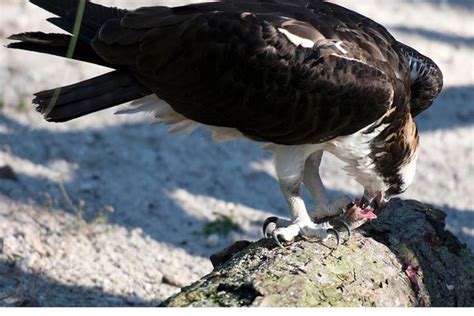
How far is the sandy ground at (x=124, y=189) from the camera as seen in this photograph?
5.34 m

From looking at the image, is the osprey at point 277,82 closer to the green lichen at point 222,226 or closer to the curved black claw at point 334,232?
the curved black claw at point 334,232

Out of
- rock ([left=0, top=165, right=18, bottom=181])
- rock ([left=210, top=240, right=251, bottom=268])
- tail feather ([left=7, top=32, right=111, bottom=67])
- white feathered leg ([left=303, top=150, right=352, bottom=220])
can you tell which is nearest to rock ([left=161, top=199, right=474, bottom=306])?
rock ([left=210, top=240, right=251, bottom=268])

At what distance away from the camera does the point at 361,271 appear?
3783mm

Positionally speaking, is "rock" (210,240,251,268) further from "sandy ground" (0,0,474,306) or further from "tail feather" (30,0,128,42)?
"tail feather" (30,0,128,42)

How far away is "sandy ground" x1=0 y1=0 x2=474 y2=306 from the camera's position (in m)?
5.34

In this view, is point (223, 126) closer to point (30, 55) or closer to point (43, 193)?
point (43, 193)

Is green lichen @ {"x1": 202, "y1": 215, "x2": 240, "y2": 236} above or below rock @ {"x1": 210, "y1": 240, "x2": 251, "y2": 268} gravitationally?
below

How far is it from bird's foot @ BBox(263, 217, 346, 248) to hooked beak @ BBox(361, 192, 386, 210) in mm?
416

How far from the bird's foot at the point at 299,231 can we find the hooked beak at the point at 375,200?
42 cm

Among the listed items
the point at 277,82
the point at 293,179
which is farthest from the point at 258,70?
the point at 293,179

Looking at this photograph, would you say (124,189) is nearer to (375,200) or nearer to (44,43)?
(44,43)

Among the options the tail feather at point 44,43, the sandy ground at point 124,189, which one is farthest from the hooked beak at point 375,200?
the tail feather at point 44,43

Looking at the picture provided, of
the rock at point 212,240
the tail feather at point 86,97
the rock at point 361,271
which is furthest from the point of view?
the rock at point 212,240
